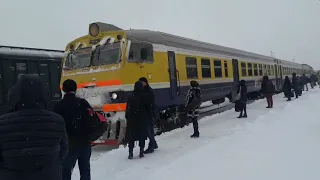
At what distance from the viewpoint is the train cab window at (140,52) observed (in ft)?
27.7

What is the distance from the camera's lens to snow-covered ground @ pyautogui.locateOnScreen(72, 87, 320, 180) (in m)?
5.09

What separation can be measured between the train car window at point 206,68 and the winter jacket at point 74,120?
28.9ft

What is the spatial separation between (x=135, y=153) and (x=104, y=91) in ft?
6.36

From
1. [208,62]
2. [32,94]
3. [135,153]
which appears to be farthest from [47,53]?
[32,94]

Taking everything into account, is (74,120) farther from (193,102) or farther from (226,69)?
(226,69)

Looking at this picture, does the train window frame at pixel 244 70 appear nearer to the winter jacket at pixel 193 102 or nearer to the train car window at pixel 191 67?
the train car window at pixel 191 67

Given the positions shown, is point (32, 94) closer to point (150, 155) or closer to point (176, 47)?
point (150, 155)

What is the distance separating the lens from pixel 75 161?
417 cm

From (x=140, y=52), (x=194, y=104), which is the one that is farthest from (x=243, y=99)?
(x=140, y=52)

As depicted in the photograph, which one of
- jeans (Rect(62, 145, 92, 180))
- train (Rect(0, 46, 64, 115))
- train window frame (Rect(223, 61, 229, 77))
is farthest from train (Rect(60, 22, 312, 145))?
jeans (Rect(62, 145, 92, 180))

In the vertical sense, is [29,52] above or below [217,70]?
above

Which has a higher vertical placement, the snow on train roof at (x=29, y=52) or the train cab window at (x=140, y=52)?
the snow on train roof at (x=29, y=52)

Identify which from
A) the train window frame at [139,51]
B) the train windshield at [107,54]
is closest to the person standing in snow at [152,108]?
the train window frame at [139,51]

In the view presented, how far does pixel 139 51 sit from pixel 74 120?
4.83 m
